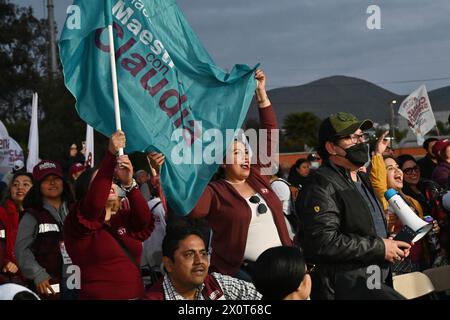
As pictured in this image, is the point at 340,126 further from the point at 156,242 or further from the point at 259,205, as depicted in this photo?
the point at 156,242

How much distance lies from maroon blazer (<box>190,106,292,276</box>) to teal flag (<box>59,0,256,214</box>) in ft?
0.70

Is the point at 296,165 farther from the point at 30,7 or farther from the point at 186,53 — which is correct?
the point at 30,7

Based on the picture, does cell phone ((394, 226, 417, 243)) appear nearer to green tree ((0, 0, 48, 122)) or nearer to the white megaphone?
Answer: the white megaphone

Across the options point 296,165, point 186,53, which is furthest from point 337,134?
point 296,165

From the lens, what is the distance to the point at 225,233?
4863 millimetres

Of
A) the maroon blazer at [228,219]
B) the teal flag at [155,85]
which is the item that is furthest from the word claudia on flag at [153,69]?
the maroon blazer at [228,219]

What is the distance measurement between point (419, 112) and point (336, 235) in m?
10.5

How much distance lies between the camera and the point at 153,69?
16.9 ft

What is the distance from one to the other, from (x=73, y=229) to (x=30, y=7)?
41.0 metres

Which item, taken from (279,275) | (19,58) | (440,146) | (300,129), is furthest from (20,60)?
(279,275)

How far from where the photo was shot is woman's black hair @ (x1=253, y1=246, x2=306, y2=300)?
3.31 meters

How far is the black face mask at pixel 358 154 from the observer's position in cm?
437

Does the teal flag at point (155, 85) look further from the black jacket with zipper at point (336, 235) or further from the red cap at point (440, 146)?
the red cap at point (440, 146)

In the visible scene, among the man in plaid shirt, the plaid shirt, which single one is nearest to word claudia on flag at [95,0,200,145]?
the man in plaid shirt
